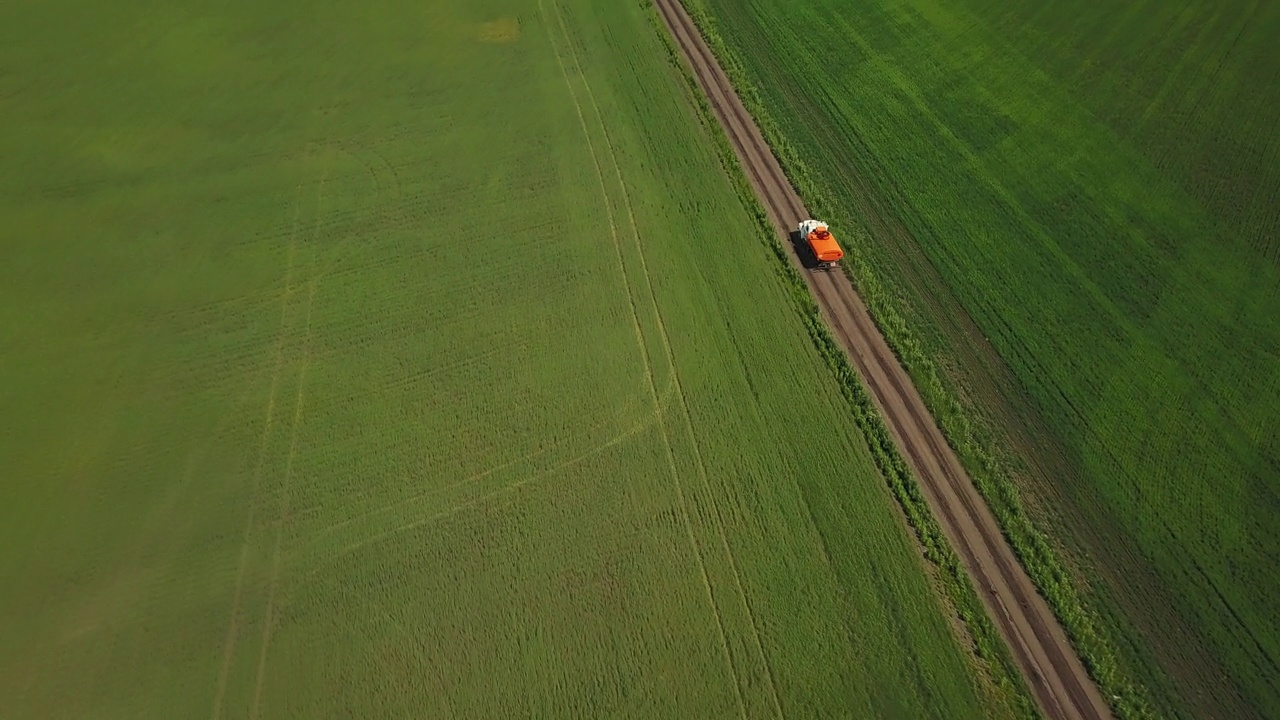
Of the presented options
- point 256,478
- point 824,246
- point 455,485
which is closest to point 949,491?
point 824,246

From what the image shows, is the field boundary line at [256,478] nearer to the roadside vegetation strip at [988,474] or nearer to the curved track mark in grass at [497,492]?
the curved track mark in grass at [497,492]

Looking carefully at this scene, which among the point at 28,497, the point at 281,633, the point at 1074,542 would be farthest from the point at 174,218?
the point at 1074,542

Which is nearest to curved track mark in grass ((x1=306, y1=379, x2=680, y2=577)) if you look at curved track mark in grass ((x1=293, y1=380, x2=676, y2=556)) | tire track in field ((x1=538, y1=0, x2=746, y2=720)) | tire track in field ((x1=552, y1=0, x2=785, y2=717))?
curved track mark in grass ((x1=293, y1=380, x2=676, y2=556))

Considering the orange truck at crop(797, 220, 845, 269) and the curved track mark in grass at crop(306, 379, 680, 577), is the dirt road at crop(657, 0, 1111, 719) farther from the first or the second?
the curved track mark in grass at crop(306, 379, 680, 577)

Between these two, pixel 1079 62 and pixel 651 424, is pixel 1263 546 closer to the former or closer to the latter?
pixel 651 424

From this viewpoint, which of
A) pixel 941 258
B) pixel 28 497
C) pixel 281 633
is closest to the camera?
pixel 281 633

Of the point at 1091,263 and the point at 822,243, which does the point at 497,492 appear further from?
the point at 1091,263

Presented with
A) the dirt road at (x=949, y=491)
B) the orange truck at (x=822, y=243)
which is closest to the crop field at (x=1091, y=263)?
the dirt road at (x=949, y=491)
